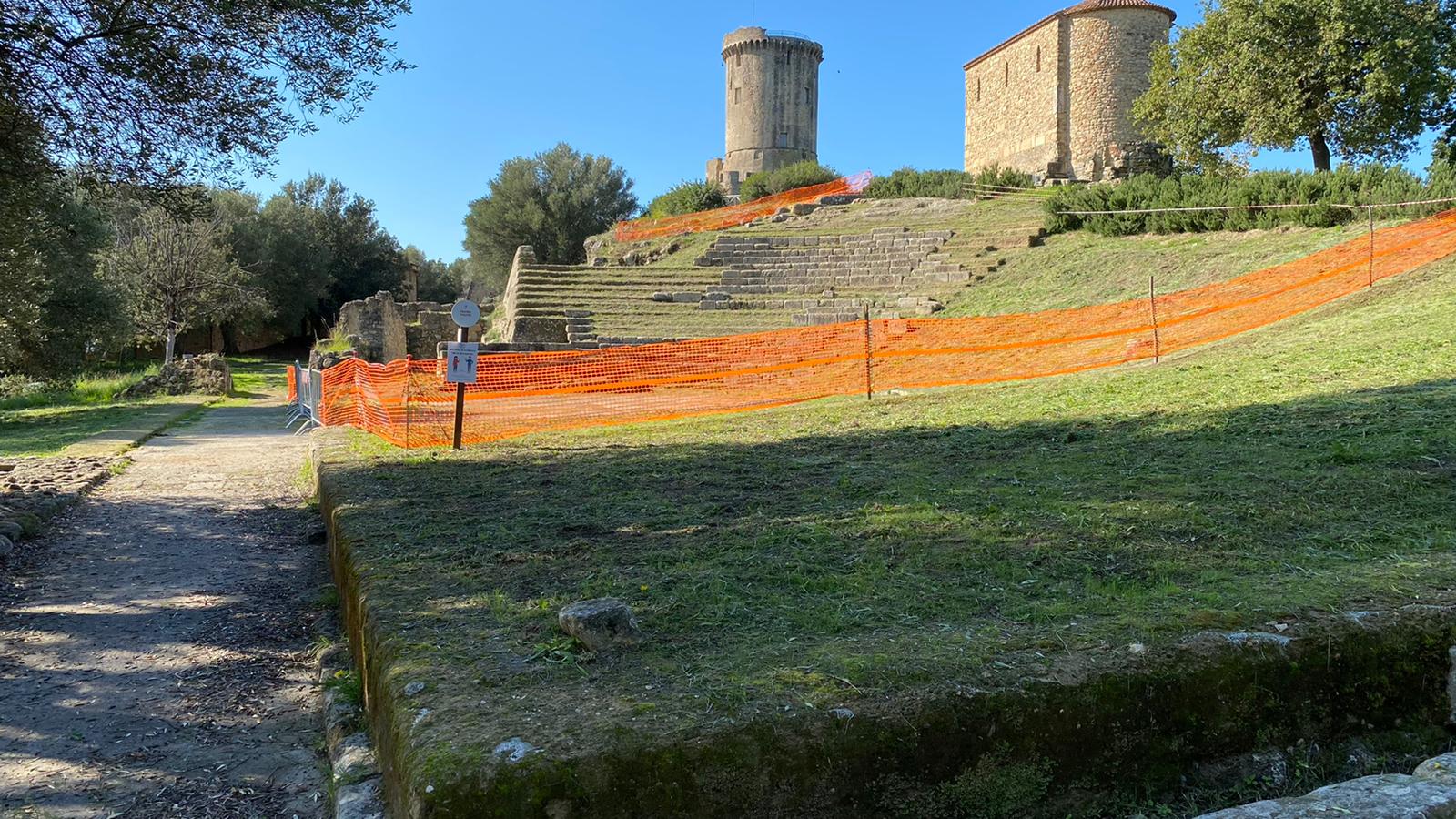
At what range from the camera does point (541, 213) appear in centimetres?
4031

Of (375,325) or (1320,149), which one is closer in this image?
(1320,149)

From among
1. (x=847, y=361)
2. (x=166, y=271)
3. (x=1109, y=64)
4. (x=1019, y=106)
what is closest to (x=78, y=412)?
(x=166, y=271)

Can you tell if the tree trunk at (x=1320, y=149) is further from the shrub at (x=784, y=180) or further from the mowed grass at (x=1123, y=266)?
the shrub at (x=784, y=180)

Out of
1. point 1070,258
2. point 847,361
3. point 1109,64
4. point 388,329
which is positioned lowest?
point 847,361

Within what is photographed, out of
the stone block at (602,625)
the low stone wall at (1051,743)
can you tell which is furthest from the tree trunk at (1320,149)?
the stone block at (602,625)

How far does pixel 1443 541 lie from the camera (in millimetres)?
3299

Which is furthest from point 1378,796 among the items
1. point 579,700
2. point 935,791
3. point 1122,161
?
point 1122,161

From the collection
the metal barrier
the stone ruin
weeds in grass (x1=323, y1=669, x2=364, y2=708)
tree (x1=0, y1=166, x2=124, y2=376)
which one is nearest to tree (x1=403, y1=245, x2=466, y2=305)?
the stone ruin

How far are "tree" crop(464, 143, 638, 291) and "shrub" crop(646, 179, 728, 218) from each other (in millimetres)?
2210

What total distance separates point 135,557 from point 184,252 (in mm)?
24202

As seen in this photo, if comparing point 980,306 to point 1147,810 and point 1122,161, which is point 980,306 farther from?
point 1122,161

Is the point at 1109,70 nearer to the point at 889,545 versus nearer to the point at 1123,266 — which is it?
the point at 1123,266

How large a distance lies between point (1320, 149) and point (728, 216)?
777 inches

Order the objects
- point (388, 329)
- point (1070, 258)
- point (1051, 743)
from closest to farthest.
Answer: point (1051, 743), point (1070, 258), point (388, 329)
